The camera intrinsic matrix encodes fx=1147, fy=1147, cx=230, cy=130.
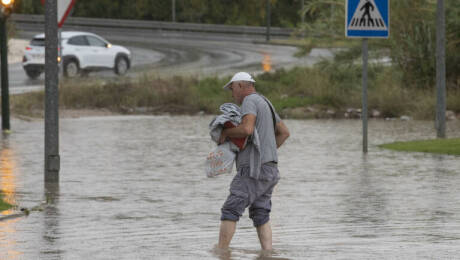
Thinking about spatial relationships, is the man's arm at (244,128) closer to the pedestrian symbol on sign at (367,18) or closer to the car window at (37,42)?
the pedestrian symbol on sign at (367,18)

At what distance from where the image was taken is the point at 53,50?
13.5 metres

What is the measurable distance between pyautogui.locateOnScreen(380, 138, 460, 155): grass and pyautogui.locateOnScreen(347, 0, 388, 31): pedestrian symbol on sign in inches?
80.1

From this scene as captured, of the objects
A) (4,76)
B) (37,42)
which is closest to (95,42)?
(37,42)

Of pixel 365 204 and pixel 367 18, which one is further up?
pixel 367 18

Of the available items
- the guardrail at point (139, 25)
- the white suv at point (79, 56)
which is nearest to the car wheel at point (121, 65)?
the white suv at point (79, 56)

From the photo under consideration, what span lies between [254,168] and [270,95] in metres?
20.0

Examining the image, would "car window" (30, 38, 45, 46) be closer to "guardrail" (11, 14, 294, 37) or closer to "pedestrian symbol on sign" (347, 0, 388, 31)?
"pedestrian symbol on sign" (347, 0, 388, 31)

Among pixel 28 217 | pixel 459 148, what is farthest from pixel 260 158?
pixel 459 148

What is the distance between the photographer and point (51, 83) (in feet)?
44.4

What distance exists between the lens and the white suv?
38.6 m

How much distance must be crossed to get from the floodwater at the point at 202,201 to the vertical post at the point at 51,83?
39 centimetres

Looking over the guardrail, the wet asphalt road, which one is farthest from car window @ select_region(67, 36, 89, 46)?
the guardrail

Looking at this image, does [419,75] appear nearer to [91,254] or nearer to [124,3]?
[91,254]

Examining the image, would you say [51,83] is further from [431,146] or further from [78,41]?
[78,41]
